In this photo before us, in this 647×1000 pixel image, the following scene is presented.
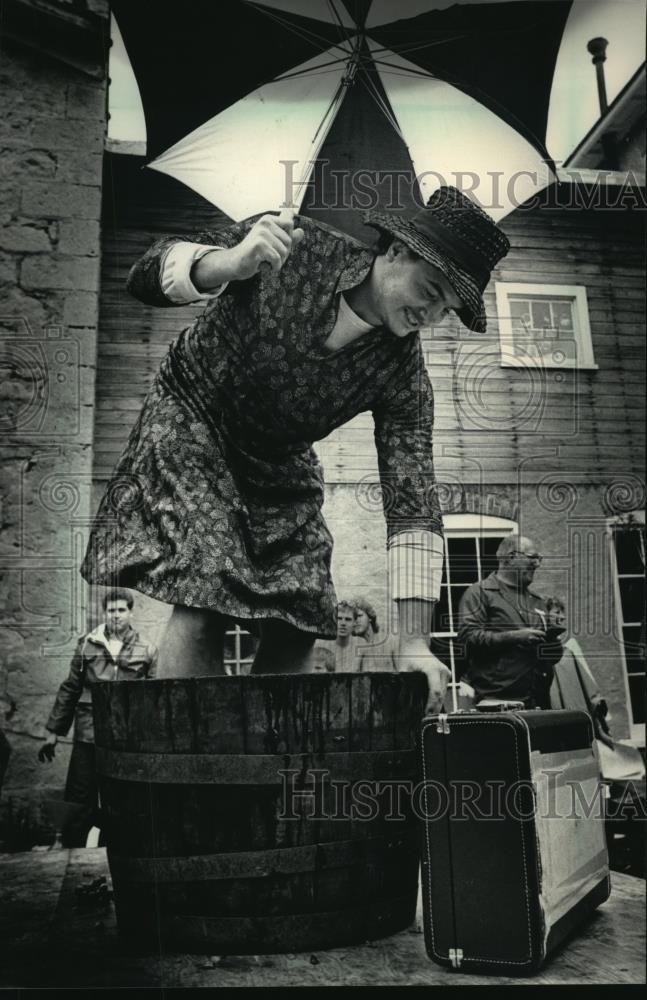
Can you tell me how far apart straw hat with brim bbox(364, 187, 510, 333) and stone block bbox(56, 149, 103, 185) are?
124cm

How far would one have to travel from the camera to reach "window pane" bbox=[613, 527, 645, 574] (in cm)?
322

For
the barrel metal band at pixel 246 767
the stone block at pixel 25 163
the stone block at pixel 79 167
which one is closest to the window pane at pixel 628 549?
the barrel metal band at pixel 246 767

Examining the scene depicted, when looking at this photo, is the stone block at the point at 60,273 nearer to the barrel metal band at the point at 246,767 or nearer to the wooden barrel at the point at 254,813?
the wooden barrel at the point at 254,813

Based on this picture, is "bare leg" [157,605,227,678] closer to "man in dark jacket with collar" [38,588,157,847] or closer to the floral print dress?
the floral print dress

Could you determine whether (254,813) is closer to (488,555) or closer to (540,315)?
(488,555)

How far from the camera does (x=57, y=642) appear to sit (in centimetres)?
310

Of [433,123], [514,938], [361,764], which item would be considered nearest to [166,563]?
[361,764]

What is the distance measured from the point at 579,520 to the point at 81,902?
217 centimetres

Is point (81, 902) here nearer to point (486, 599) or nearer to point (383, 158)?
point (486, 599)

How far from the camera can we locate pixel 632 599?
3.17 m

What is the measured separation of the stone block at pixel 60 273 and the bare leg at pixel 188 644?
1544mm

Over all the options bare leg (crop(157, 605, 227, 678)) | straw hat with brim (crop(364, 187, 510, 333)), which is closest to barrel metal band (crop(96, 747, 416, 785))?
bare leg (crop(157, 605, 227, 678))

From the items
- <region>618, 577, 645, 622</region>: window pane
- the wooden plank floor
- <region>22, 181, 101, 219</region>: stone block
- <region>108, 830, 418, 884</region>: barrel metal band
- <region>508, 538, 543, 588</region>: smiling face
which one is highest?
<region>22, 181, 101, 219</region>: stone block

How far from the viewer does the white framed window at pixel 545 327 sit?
319cm
